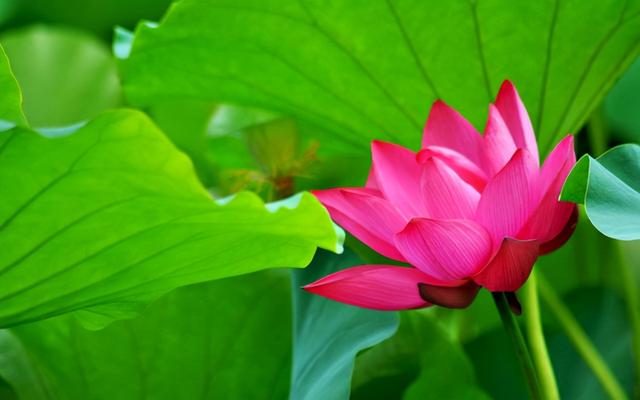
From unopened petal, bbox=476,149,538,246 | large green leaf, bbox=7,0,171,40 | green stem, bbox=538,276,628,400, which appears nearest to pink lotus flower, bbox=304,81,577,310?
unopened petal, bbox=476,149,538,246

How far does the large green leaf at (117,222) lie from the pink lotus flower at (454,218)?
0.05 m

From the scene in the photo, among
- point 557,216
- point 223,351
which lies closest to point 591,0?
point 557,216

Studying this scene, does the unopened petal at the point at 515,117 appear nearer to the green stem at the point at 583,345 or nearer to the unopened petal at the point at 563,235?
the unopened petal at the point at 563,235

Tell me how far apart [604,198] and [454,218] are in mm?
82

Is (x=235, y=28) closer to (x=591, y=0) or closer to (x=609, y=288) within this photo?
(x=591, y=0)

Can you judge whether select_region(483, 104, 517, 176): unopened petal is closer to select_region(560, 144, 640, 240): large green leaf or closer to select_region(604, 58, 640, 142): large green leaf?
select_region(560, 144, 640, 240): large green leaf

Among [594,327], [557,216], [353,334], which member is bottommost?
[594,327]

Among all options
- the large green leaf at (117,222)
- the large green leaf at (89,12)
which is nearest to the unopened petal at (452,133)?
the large green leaf at (117,222)

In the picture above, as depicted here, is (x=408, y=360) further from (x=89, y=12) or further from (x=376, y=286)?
(x=89, y=12)

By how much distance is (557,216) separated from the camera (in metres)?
0.56

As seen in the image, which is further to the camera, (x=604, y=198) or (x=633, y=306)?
(x=633, y=306)

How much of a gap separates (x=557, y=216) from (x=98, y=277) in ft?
0.85

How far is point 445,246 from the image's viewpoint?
54cm

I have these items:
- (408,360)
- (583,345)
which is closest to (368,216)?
(408,360)
